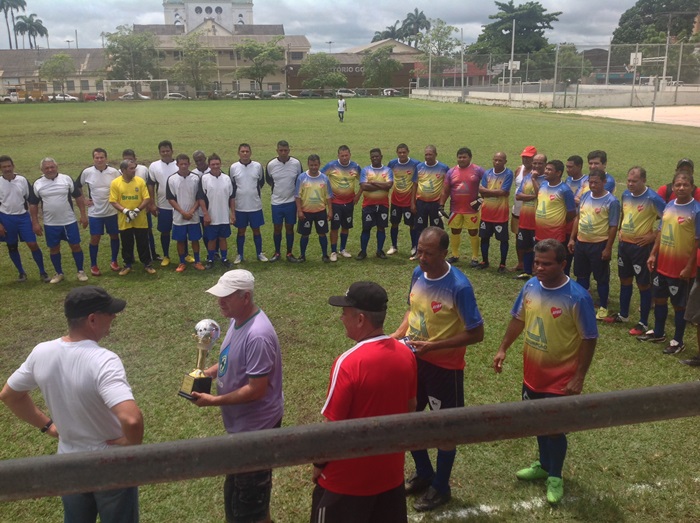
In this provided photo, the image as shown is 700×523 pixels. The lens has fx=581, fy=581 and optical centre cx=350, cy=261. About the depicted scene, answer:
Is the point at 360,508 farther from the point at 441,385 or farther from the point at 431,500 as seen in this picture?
the point at 441,385

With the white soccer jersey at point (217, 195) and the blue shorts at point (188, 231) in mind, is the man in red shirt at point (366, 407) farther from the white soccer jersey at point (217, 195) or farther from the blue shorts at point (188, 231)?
the blue shorts at point (188, 231)

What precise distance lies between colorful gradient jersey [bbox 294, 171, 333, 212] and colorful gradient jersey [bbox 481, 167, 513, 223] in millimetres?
2915

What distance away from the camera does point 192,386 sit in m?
3.71

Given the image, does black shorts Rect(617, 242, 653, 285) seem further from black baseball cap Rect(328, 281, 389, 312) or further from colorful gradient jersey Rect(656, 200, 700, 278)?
black baseball cap Rect(328, 281, 389, 312)

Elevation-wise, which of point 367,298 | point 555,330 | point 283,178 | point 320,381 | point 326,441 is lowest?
point 320,381

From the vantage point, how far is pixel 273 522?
4.32 meters

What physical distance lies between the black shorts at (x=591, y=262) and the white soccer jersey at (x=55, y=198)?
823cm

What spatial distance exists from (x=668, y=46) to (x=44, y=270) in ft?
166

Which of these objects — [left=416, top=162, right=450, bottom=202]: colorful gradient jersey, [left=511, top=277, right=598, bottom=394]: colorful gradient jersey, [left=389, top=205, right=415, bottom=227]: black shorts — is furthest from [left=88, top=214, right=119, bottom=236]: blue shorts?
[left=511, top=277, right=598, bottom=394]: colorful gradient jersey

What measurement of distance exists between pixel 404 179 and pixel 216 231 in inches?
146

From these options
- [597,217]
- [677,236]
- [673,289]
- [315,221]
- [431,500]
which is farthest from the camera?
[315,221]

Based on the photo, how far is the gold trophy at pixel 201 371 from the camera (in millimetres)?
3717

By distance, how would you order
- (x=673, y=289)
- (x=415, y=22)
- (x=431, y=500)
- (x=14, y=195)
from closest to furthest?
(x=431, y=500) → (x=673, y=289) → (x=14, y=195) → (x=415, y=22)

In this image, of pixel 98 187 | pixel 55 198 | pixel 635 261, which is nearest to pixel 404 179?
pixel 635 261
